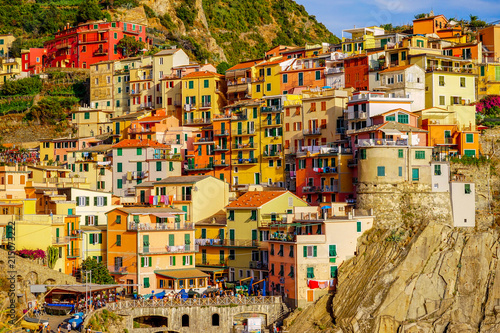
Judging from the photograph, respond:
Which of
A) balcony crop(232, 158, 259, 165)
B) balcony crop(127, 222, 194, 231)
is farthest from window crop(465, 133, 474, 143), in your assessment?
balcony crop(127, 222, 194, 231)

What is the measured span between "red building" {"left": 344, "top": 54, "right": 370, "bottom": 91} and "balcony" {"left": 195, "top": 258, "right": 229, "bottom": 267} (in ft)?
79.9

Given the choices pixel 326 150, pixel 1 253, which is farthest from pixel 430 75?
pixel 1 253

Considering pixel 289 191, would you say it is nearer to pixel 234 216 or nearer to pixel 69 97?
pixel 234 216

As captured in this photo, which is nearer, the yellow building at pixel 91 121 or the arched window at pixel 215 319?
the arched window at pixel 215 319

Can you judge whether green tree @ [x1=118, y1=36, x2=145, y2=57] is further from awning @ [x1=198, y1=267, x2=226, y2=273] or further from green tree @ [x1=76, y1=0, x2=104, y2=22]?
awning @ [x1=198, y1=267, x2=226, y2=273]

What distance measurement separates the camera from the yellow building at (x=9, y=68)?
132250 millimetres

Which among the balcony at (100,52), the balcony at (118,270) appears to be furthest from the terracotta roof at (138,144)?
the balcony at (100,52)

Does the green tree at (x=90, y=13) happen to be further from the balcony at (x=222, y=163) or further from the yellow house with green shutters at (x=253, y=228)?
the yellow house with green shutters at (x=253, y=228)

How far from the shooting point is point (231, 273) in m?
81.9

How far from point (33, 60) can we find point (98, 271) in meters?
63.2

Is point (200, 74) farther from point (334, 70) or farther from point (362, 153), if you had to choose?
point (362, 153)

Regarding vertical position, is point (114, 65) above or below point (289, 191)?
above

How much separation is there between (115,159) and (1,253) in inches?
1006

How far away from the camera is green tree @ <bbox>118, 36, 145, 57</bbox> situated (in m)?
123
